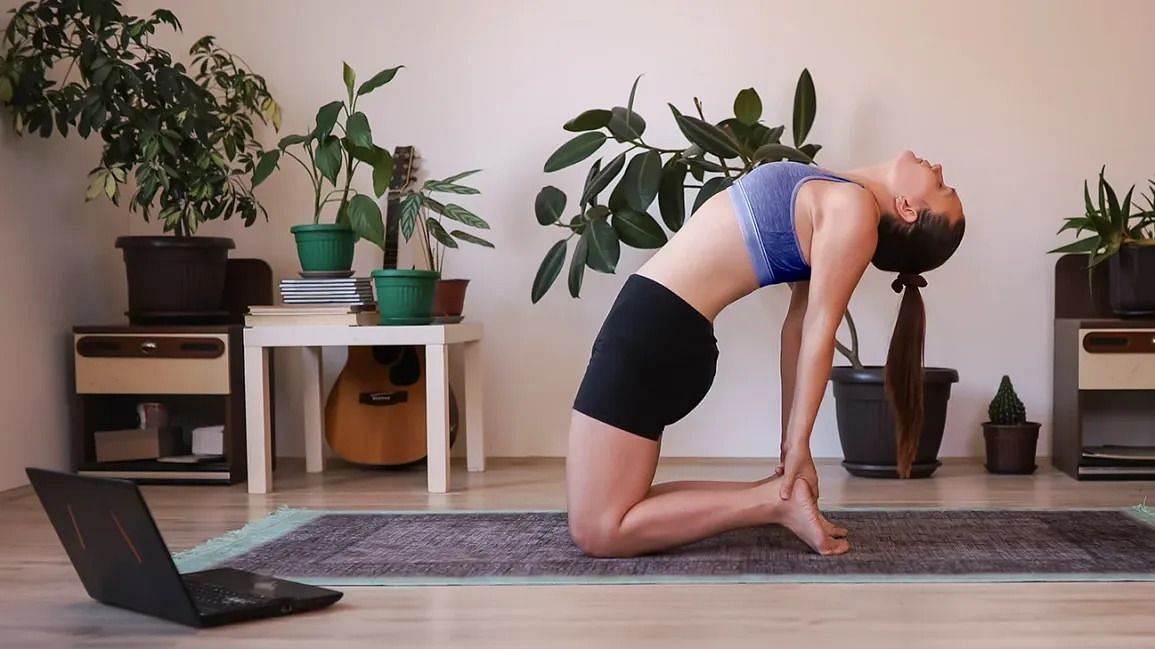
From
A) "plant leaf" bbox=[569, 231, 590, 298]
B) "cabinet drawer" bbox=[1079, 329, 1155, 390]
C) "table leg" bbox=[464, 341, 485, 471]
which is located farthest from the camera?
"table leg" bbox=[464, 341, 485, 471]

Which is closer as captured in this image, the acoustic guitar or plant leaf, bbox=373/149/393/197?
plant leaf, bbox=373/149/393/197

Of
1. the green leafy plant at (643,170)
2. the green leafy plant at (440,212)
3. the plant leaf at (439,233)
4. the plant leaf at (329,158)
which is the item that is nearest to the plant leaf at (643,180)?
the green leafy plant at (643,170)

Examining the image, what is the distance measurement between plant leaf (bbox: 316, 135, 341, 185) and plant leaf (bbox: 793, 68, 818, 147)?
4.46ft

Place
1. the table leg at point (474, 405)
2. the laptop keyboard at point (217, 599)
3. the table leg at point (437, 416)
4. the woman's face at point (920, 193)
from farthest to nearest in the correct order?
1. the table leg at point (474, 405)
2. the table leg at point (437, 416)
3. the woman's face at point (920, 193)
4. the laptop keyboard at point (217, 599)

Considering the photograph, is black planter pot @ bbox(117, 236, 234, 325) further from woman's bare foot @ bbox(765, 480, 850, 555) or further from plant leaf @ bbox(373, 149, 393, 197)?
woman's bare foot @ bbox(765, 480, 850, 555)

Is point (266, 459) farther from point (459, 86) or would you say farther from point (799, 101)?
point (799, 101)

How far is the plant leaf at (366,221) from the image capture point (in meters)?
3.34

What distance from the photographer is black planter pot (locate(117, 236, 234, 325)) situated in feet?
11.4

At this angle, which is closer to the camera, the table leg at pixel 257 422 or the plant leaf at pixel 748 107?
the table leg at pixel 257 422

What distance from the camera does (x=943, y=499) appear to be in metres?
3.01

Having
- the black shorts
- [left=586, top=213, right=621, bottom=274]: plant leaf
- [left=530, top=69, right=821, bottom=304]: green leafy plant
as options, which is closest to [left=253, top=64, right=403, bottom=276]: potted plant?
[left=530, top=69, right=821, bottom=304]: green leafy plant

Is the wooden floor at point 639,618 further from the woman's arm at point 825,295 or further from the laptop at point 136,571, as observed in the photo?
the woman's arm at point 825,295

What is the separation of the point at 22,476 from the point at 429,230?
1.39 metres

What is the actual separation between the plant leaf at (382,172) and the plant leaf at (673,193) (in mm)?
790
